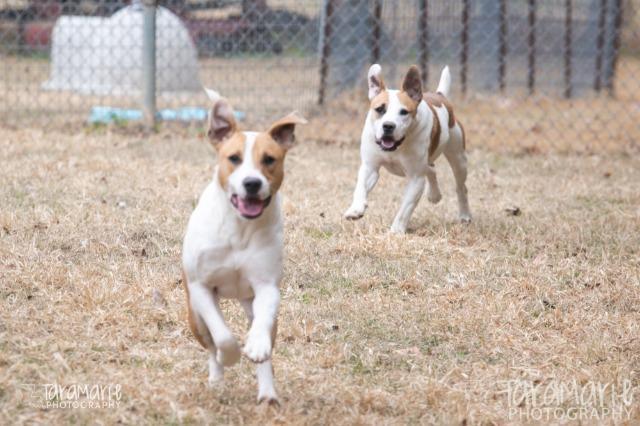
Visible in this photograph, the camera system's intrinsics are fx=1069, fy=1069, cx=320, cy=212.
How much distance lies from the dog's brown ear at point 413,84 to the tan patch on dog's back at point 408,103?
4 cm

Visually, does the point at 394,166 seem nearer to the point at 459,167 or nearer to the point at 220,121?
the point at 459,167

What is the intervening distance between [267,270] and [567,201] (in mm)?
4163

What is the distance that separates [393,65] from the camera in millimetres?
10250

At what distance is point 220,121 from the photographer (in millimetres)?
3543

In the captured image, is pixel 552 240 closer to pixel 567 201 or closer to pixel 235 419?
pixel 567 201

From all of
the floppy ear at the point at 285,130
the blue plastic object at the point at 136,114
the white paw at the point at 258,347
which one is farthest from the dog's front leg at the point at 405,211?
the blue plastic object at the point at 136,114

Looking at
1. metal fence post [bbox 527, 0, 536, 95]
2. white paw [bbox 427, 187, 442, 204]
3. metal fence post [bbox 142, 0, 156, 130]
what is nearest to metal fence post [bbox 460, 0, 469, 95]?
metal fence post [bbox 527, 0, 536, 95]

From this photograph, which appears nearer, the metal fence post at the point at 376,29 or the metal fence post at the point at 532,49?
the metal fence post at the point at 376,29

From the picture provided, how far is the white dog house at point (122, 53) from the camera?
10.2 m

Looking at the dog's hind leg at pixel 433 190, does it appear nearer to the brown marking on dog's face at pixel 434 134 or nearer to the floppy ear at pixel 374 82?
the brown marking on dog's face at pixel 434 134

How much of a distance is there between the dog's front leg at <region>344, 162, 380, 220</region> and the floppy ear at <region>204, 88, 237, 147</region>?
2345mm

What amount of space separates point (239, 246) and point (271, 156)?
0.30m

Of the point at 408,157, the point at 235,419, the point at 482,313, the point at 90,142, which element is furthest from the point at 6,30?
the point at 235,419

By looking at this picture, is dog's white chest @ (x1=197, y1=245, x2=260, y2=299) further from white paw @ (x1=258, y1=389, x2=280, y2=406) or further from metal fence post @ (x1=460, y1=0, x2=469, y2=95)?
metal fence post @ (x1=460, y1=0, x2=469, y2=95)
